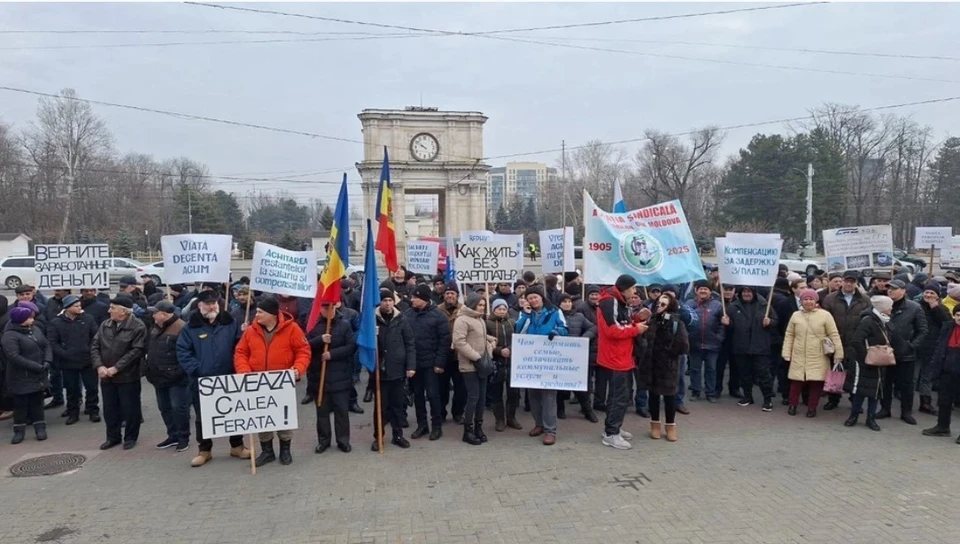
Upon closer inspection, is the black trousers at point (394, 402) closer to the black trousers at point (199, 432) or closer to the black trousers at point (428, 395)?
the black trousers at point (428, 395)


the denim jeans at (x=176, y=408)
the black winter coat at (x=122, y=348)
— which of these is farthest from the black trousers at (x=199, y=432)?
the black winter coat at (x=122, y=348)

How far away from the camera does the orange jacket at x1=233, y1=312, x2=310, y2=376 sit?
7.02 m

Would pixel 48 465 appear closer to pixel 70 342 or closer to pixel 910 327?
pixel 70 342

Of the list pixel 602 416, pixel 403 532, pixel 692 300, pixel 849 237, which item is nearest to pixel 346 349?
pixel 403 532

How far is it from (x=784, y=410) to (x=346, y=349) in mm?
6596

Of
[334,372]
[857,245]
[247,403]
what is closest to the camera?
[247,403]

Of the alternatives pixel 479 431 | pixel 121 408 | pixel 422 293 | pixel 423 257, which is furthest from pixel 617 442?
pixel 423 257

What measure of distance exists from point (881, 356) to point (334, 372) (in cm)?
720

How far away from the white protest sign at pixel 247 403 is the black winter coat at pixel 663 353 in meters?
4.38

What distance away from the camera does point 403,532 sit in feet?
17.8

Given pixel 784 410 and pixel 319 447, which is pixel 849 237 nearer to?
pixel 784 410

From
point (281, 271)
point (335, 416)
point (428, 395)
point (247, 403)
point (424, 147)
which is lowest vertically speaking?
point (335, 416)

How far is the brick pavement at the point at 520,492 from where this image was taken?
542 centimetres

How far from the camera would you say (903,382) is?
858 centimetres
